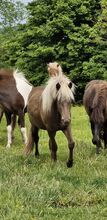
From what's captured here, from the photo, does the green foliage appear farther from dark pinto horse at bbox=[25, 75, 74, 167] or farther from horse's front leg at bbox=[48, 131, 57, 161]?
horse's front leg at bbox=[48, 131, 57, 161]

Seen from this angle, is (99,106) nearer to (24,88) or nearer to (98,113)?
(98,113)

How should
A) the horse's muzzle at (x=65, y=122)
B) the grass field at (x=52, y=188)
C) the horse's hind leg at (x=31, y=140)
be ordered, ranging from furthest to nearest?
the horse's hind leg at (x=31, y=140) → the horse's muzzle at (x=65, y=122) → the grass field at (x=52, y=188)

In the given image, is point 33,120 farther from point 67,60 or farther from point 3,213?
point 67,60

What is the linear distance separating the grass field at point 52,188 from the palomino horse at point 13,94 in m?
2.63

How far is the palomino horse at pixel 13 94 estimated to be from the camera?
39.9ft

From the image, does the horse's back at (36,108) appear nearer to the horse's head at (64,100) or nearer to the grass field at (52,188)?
the grass field at (52,188)

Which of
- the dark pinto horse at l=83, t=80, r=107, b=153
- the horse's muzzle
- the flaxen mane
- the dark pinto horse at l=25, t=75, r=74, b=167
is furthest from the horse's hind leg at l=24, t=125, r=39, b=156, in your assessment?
the horse's muzzle

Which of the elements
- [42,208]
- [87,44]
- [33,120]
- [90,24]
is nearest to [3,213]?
[42,208]

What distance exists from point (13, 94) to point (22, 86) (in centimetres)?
35

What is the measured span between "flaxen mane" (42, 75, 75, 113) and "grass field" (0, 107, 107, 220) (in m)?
1.12

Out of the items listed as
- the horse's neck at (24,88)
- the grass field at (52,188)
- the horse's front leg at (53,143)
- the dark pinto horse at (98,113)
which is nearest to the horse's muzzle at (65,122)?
the horse's front leg at (53,143)

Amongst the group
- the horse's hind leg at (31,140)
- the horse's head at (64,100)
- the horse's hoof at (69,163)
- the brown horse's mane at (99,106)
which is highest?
the horse's head at (64,100)

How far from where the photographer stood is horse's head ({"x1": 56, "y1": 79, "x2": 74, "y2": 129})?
7707mm

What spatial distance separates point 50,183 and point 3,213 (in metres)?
1.46
